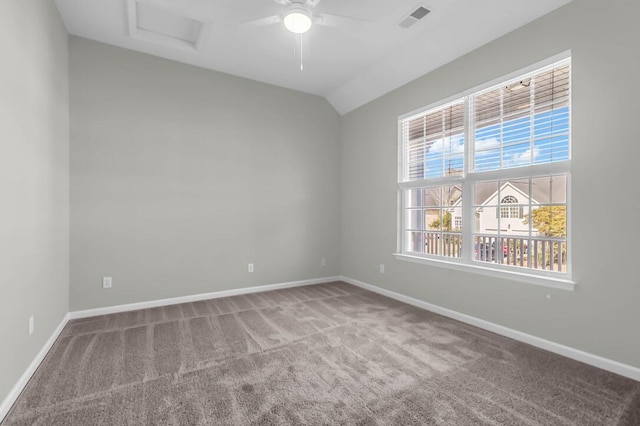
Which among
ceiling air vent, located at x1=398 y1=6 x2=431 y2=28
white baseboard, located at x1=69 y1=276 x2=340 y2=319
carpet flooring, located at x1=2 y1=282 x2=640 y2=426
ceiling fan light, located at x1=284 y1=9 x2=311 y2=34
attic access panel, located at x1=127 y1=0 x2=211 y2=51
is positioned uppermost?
attic access panel, located at x1=127 y1=0 x2=211 y2=51

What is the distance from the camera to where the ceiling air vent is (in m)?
2.87

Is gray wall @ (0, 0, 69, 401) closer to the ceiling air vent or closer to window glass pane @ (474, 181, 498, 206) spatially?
the ceiling air vent

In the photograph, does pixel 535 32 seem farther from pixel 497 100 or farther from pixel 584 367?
pixel 584 367

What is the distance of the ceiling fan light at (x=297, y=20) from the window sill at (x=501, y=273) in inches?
112

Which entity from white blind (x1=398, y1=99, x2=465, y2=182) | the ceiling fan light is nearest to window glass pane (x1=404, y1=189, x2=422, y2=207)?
white blind (x1=398, y1=99, x2=465, y2=182)

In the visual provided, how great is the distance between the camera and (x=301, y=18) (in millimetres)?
2594

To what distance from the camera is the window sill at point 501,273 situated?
2.48 m

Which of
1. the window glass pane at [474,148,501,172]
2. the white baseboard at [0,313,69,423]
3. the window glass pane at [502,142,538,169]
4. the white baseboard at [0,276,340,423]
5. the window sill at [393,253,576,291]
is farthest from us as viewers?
the window glass pane at [474,148,501,172]

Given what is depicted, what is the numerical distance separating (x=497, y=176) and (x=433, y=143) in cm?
95

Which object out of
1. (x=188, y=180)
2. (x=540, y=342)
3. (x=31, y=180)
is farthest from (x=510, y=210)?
(x=31, y=180)

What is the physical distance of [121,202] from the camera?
3568mm

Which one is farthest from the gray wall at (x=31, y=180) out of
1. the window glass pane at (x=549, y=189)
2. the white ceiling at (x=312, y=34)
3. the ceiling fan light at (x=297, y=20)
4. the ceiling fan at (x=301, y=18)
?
the window glass pane at (x=549, y=189)

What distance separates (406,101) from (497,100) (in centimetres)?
118

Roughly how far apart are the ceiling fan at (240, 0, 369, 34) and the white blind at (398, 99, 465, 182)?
5.06 ft
